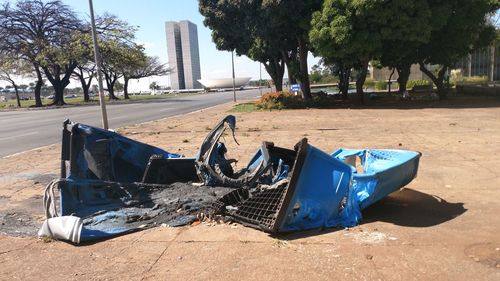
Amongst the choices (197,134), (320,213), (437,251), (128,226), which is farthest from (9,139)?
(437,251)

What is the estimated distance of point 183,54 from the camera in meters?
137

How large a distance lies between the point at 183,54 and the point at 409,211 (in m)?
135

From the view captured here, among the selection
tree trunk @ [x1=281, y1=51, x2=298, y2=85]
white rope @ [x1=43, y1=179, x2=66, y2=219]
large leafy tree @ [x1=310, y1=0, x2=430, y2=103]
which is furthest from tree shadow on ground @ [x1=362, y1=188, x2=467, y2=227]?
tree trunk @ [x1=281, y1=51, x2=298, y2=85]

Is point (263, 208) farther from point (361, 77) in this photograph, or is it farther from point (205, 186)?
point (361, 77)

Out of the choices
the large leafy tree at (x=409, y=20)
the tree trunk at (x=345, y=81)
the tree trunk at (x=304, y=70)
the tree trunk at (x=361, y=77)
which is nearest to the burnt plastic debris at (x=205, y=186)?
the large leafy tree at (x=409, y=20)

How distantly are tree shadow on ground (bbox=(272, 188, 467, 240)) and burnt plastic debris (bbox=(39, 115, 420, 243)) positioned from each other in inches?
5.9

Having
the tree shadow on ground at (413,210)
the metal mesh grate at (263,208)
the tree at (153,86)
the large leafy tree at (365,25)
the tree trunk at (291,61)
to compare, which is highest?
the large leafy tree at (365,25)

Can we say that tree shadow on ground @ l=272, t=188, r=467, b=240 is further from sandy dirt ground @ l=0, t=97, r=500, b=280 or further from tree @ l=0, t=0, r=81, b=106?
tree @ l=0, t=0, r=81, b=106

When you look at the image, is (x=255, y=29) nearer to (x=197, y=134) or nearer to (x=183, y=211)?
(x=197, y=134)

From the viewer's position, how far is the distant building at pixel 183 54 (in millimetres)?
130500

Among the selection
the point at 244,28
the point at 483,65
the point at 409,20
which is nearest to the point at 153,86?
the point at 483,65

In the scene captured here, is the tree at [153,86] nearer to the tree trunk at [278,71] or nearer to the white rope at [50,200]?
the tree trunk at [278,71]

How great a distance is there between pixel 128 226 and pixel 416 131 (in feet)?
35.4

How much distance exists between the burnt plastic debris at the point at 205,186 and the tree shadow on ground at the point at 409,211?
151mm
